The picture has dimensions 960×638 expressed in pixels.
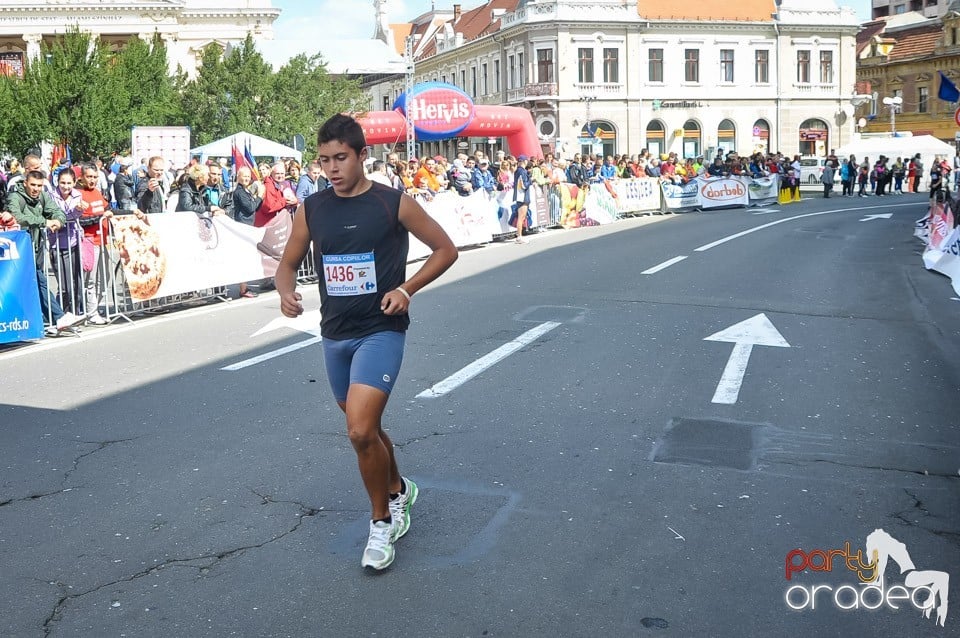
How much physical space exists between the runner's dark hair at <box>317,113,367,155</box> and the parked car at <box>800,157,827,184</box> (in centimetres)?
5919

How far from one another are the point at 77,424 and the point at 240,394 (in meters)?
1.24

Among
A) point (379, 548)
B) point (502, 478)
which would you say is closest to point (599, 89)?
point (502, 478)

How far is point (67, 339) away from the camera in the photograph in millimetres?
11297

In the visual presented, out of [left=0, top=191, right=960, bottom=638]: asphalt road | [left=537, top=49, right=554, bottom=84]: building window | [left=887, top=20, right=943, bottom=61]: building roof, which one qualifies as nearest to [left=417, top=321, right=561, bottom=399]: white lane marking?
[left=0, top=191, right=960, bottom=638]: asphalt road

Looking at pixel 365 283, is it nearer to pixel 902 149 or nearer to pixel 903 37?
pixel 902 149

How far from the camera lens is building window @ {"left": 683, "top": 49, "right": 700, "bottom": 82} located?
248 feet

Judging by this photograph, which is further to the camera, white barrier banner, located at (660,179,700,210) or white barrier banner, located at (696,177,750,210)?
white barrier banner, located at (696,177,750,210)

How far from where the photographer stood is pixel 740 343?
33.2 feet

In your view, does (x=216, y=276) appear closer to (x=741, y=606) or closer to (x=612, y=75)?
(x=741, y=606)

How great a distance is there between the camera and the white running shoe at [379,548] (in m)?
4.64

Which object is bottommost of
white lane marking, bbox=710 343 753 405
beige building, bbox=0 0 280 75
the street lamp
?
white lane marking, bbox=710 343 753 405

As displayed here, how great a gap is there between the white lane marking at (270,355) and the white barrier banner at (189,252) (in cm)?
316

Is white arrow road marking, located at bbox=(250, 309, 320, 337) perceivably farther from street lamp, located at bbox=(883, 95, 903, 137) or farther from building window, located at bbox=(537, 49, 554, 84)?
building window, located at bbox=(537, 49, 554, 84)

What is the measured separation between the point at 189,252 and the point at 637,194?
20.3 metres
